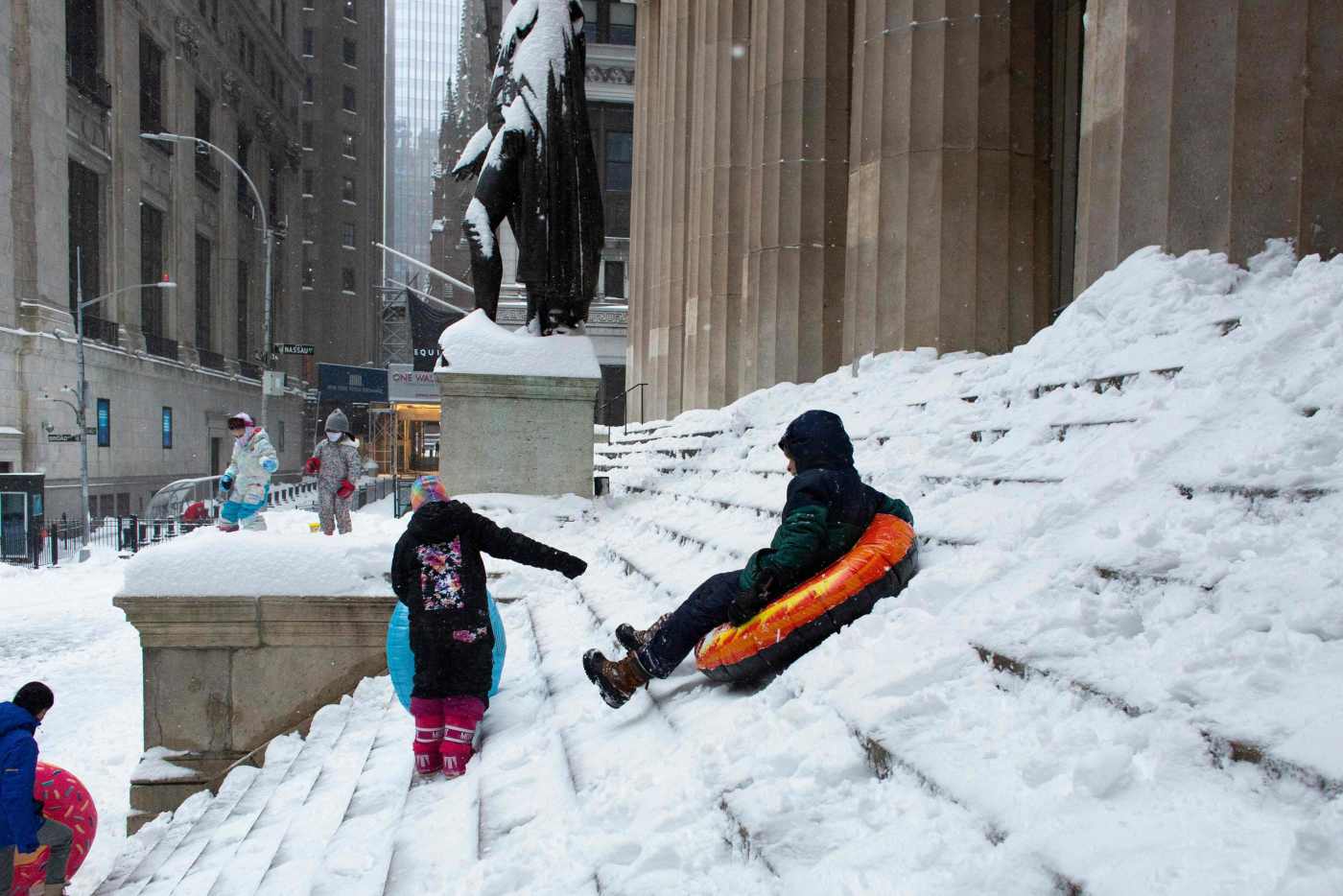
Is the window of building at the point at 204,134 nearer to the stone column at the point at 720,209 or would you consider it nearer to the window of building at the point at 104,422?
the window of building at the point at 104,422

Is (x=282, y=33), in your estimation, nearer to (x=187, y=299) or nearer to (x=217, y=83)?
(x=217, y=83)

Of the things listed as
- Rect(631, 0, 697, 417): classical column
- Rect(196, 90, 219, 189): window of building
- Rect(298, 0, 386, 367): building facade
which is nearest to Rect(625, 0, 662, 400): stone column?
Rect(631, 0, 697, 417): classical column

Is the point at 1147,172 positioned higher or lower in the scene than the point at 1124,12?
lower

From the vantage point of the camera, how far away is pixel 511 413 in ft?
31.5

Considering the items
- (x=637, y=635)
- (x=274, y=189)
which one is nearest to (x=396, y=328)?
(x=274, y=189)

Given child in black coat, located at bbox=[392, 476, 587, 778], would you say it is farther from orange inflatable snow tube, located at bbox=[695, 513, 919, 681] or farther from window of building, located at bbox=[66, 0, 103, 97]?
window of building, located at bbox=[66, 0, 103, 97]

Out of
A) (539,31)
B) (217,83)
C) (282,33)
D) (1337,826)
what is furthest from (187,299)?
(1337,826)

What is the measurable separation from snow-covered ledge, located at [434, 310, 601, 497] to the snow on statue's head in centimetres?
214

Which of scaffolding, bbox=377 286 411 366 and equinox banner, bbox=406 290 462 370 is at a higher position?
scaffolding, bbox=377 286 411 366

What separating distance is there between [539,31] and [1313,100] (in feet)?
23.5

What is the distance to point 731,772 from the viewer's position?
2.95 metres

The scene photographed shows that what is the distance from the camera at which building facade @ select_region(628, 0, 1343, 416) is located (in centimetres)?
522

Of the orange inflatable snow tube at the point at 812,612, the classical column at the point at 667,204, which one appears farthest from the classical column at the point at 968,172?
the classical column at the point at 667,204

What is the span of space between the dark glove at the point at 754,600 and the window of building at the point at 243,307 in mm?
43433
